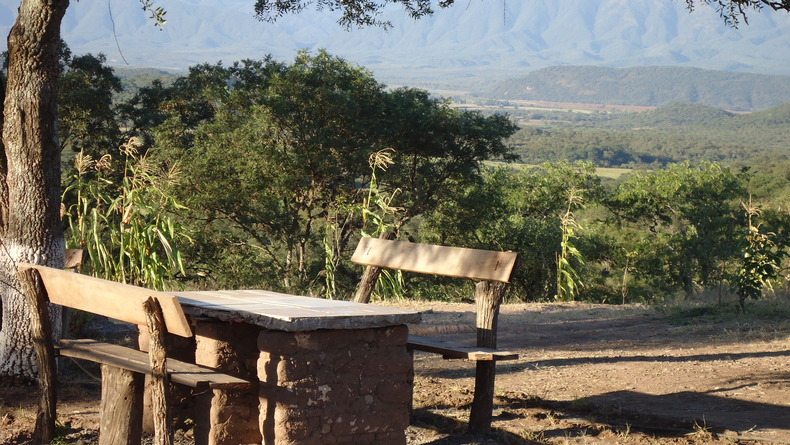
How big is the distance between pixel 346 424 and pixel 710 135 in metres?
137

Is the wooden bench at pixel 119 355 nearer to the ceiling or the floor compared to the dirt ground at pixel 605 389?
nearer to the ceiling

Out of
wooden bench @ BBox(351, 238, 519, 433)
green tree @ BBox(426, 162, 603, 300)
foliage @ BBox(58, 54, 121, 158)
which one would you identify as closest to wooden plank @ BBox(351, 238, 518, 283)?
wooden bench @ BBox(351, 238, 519, 433)

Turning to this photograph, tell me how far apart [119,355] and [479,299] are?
1978mm

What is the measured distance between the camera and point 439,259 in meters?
5.05

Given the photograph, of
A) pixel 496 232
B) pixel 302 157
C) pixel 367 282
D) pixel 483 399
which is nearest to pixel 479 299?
pixel 483 399

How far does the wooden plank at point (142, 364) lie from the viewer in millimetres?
3670

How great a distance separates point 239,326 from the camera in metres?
4.29

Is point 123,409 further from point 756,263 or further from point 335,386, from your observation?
point 756,263

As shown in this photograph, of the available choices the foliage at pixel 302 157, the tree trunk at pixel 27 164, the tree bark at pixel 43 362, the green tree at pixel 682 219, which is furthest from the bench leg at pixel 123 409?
the green tree at pixel 682 219

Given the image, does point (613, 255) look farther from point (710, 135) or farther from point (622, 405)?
point (710, 135)

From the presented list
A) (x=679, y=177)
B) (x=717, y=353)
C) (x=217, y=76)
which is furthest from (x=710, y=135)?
(x=717, y=353)

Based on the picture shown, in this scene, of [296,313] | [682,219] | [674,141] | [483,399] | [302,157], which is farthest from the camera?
[674,141]

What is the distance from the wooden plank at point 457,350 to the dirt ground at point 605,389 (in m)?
0.47

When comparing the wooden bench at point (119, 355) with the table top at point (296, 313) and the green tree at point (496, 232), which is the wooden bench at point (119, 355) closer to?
the table top at point (296, 313)
